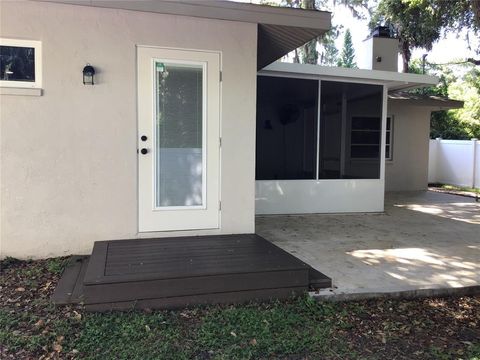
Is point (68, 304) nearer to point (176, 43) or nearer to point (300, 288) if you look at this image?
point (300, 288)

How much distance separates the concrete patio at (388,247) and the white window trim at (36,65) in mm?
3317

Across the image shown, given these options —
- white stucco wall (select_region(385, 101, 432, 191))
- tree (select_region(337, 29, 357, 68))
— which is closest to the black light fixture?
white stucco wall (select_region(385, 101, 432, 191))

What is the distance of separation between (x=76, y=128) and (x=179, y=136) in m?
1.07

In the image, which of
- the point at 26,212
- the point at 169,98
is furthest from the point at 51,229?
the point at 169,98

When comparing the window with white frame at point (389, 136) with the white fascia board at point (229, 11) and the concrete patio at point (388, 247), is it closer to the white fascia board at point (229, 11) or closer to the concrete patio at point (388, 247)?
the concrete patio at point (388, 247)

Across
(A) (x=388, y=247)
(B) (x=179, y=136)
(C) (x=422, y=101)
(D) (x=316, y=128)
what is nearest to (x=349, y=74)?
(D) (x=316, y=128)

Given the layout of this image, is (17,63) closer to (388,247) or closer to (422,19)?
(388,247)

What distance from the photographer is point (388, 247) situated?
5398mm

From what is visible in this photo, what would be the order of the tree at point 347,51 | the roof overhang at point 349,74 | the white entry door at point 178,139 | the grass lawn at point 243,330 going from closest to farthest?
the grass lawn at point 243,330
the white entry door at point 178,139
the roof overhang at point 349,74
the tree at point 347,51

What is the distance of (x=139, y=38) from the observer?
4488 millimetres

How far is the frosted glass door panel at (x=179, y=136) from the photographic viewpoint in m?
4.66

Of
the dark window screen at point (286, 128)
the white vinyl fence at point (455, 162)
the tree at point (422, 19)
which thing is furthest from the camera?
the white vinyl fence at point (455, 162)

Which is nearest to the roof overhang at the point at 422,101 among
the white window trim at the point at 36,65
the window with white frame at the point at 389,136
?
the window with white frame at the point at 389,136

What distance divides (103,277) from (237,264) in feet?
3.70
